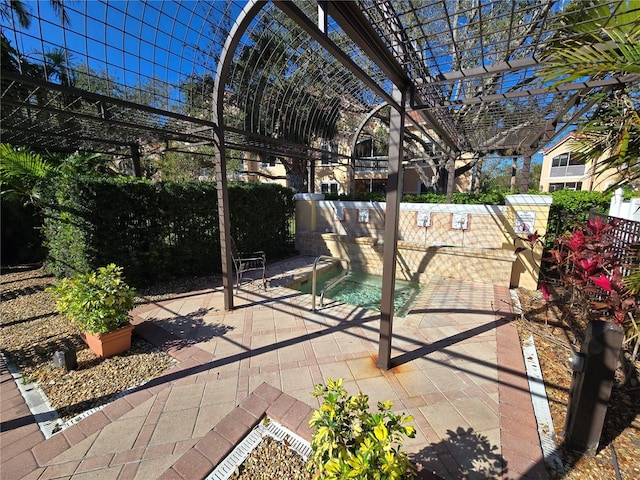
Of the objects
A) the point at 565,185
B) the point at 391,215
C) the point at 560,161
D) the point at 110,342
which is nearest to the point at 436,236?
the point at 391,215

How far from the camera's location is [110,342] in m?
3.02

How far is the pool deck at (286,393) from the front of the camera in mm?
1858

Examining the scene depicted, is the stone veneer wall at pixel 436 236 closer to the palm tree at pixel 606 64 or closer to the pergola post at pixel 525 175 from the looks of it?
the pergola post at pixel 525 175

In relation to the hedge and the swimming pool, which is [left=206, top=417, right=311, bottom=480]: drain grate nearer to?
the swimming pool

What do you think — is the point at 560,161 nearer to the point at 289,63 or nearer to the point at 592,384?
the point at 289,63

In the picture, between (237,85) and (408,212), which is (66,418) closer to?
(237,85)

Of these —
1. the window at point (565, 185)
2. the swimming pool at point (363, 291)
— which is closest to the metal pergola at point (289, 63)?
the swimming pool at point (363, 291)

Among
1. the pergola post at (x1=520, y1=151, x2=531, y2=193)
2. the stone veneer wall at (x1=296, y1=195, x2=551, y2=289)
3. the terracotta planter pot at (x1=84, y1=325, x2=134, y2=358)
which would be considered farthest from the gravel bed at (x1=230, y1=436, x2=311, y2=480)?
the pergola post at (x1=520, y1=151, x2=531, y2=193)

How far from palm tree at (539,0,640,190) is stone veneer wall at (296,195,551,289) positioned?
2.93 metres

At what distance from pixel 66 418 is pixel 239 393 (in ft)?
4.40

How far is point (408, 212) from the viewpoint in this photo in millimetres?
6879

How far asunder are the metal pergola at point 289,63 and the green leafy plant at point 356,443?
1.35 metres

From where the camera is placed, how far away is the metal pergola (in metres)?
2.00

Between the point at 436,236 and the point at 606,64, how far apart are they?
4.96 meters
